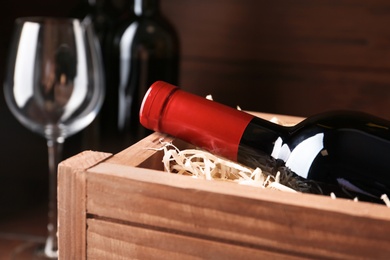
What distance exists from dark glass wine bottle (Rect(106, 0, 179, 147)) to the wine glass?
0.25 ft

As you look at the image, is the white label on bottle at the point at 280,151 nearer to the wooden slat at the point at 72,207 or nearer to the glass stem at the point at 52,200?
the wooden slat at the point at 72,207

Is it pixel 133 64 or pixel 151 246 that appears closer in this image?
pixel 151 246

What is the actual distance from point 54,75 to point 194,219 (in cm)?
46

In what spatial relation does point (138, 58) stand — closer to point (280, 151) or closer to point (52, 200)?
point (52, 200)

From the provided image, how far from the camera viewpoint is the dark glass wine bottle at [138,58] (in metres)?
0.84

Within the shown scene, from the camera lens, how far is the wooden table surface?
2.65 feet

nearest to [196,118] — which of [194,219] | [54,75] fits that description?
[194,219]

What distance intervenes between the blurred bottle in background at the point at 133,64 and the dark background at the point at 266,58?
98mm

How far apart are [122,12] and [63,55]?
253 millimetres

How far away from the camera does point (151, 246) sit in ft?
1.19

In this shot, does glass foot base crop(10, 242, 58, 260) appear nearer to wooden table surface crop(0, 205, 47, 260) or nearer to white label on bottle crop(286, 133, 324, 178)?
wooden table surface crop(0, 205, 47, 260)

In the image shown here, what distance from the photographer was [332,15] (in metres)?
0.89

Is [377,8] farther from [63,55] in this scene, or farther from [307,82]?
[63,55]

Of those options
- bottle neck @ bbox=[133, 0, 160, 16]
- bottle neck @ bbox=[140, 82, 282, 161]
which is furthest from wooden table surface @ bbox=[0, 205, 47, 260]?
bottle neck @ bbox=[140, 82, 282, 161]
